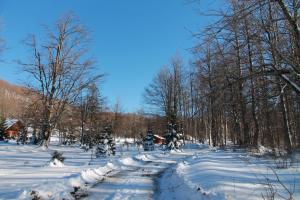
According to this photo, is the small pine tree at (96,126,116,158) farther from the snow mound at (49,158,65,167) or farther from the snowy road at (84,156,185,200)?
the snowy road at (84,156,185,200)

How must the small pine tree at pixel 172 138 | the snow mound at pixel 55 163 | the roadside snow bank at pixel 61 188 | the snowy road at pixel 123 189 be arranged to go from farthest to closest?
the small pine tree at pixel 172 138
the snow mound at pixel 55 163
the snowy road at pixel 123 189
the roadside snow bank at pixel 61 188

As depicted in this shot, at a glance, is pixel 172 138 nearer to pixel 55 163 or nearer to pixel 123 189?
pixel 55 163

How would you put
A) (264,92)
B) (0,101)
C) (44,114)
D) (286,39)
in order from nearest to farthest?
(286,39)
(264,92)
(44,114)
(0,101)

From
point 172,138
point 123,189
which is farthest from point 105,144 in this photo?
point 123,189

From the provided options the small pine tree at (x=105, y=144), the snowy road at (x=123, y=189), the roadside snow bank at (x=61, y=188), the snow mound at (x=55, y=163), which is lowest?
the snowy road at (x=123, y=189)

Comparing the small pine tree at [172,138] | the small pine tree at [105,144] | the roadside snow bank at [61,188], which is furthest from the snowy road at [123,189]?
the small pine tree at [172,138]

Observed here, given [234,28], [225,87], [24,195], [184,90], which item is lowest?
[24,195]

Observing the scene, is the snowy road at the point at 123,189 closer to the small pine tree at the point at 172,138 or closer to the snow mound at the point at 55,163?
the snow mound at the point at 55,163

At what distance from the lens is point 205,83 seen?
9047mm

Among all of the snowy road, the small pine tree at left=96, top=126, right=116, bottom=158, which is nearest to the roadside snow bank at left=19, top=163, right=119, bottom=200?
the snowy road

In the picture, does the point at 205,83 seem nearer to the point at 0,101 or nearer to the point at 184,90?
the point at 184,90

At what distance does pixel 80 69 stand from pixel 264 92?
2030 centimetres

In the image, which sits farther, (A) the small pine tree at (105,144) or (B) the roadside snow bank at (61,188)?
(A) the small pine tree at (105,144)

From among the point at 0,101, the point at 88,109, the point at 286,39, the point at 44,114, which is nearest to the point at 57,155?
the point at 286,39
